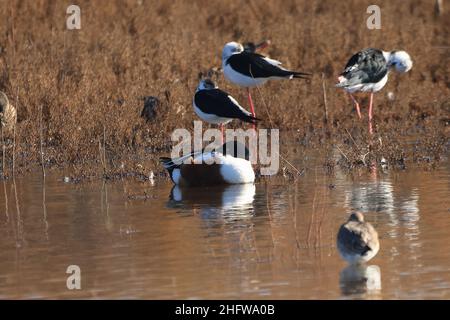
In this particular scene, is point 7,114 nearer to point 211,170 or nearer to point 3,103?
point 3,103

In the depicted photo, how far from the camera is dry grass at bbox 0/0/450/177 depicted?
1328cm

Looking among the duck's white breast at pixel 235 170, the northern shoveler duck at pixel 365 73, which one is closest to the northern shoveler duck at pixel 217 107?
the duck's white breast at pixel 235 170

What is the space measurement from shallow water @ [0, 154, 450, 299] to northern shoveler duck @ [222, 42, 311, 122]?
2802 mm

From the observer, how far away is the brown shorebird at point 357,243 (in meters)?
7.26

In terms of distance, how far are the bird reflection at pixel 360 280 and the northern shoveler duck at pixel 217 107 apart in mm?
5209

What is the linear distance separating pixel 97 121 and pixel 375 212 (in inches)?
197

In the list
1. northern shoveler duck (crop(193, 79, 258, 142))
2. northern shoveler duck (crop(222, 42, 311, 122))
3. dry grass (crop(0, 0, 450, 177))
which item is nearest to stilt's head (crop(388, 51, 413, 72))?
dry grass (crop(0, 0, 450, 177))

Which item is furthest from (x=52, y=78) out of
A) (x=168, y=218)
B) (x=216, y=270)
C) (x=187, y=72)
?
(x=216, y=270)

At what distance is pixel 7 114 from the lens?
13.7 metres

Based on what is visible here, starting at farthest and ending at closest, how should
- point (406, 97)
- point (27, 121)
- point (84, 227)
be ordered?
point (406, 97) → point (27, 121) → point (84, 227)

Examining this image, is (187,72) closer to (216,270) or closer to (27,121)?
(27,121)

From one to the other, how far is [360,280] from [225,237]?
1.60 meters

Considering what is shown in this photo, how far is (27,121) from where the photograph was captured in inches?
529

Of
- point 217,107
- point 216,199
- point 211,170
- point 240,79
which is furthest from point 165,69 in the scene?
point 216,199
